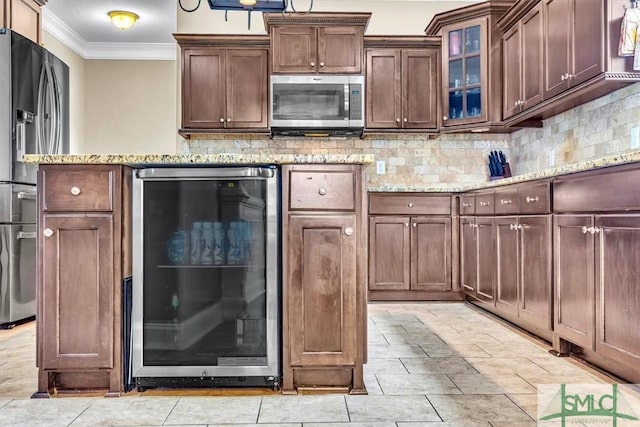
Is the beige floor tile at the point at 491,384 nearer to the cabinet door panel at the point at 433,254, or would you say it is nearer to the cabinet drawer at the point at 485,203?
the cabinet drawer at the point at 485,203

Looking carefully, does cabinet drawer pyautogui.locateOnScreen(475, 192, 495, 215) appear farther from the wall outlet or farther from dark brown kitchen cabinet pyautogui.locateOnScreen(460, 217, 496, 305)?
the wall outlet

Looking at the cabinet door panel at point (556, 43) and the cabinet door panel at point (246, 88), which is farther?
the cabinet door panel at point (246, 88)

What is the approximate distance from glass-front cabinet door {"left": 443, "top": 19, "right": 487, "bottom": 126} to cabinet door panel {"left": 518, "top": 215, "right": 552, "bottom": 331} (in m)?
1.49

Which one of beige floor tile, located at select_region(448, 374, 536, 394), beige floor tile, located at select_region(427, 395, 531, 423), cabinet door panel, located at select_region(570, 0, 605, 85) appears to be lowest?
beige floor tile, located at select_region(448, 374, 536, 394)

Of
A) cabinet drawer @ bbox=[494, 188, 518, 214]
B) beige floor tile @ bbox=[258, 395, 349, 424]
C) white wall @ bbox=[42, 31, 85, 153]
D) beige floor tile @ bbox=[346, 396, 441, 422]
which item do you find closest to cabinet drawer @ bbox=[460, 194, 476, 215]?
cabinet drawer @ bbox=[494, 188, 518, 214]

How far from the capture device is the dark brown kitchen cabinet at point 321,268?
75.8 inches

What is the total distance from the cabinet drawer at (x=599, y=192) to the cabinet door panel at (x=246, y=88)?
2528mm

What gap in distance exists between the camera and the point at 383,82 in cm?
429

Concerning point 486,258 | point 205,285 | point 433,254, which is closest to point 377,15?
point 433,254

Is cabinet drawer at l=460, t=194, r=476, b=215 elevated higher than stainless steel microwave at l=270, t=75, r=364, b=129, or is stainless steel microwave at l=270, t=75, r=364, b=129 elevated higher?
stainless steel microwave at l=270, t=75, r=364, b=129

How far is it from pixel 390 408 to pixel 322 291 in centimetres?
48

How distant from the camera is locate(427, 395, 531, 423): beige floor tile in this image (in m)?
1.70

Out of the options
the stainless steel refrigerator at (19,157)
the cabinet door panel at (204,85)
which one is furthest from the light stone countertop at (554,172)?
the stainless steel refrigerator at (19,157)

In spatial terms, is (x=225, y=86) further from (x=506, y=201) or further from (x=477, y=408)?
(x=477, y=408)
